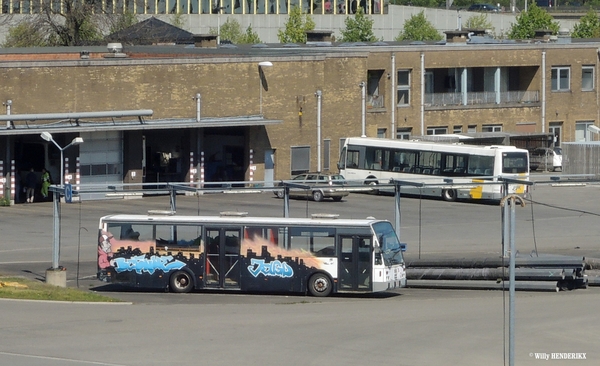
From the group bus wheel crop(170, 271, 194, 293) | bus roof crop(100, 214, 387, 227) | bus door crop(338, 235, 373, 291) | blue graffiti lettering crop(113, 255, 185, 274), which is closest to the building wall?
bus roof crop(100, 214, 387, 227)

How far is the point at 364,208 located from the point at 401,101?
57.2 ft

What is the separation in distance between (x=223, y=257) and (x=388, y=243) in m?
4.23

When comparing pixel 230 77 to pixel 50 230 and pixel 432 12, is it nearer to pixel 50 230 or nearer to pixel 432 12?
pixel 50 230

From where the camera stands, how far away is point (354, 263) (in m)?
26.9

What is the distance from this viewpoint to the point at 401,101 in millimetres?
62312

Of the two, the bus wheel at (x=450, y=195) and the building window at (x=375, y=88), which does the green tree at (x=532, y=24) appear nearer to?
the building window at (x=375, y=88)

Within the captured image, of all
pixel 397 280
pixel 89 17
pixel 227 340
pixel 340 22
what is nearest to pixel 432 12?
pixel 340 22

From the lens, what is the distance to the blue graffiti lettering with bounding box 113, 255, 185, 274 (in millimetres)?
28078

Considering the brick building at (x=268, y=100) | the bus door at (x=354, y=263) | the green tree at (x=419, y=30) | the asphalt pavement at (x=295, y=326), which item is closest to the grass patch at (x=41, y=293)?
the asphalt pavement at (x=295, y=326)

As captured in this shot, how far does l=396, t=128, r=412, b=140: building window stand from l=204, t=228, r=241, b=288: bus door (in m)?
35.1

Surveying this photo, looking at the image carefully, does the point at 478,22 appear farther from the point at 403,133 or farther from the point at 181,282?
the point at 181,282

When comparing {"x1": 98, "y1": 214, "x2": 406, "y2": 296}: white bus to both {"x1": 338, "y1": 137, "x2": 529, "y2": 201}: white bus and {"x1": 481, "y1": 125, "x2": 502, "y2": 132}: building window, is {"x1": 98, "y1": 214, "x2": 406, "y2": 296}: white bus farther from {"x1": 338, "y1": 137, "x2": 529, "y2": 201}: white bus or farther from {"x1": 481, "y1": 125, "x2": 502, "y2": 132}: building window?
{"x1": 481, "y1": 125, "x2": 502, "y2": 132}: building window

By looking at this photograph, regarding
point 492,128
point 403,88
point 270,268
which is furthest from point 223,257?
point 492,128

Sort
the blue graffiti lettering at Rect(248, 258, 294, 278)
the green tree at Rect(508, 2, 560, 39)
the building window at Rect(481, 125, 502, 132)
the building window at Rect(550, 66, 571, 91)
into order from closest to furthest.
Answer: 1. the blue graffiti lettering at Rect(248, 258, 294, 278)
2. the building window at Rect(481, 125, 502, 132)
3. the building window at Rect(550, 66, 571, 91)
4. the green tree at Rect(508, 2, 560, 39)
